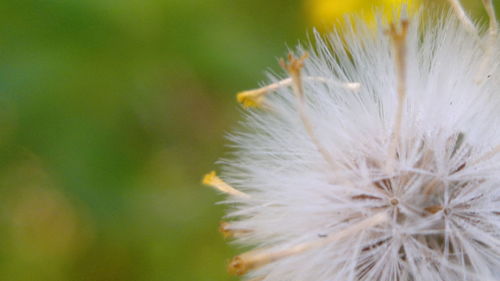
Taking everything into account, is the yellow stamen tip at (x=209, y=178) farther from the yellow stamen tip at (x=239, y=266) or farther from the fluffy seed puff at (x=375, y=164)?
the yellow stamen tip at (x=239, y=266)

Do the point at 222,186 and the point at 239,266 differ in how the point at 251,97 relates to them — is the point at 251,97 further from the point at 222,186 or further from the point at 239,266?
the point at 239,266

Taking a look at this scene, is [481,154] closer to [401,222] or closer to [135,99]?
[401,222]

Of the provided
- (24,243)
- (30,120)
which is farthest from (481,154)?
(24,243)

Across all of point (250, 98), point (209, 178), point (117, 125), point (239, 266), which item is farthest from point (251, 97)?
point (117, 125)

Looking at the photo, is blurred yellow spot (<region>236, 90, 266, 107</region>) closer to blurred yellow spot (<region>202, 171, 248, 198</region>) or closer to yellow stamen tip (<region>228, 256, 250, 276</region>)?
blurred yellow spot (<region>202, 171, 248, 198</region>)

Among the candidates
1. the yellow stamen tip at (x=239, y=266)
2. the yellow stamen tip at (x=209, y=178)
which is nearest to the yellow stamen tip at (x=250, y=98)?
the yellow stamen tip at (x=209, y=178)
